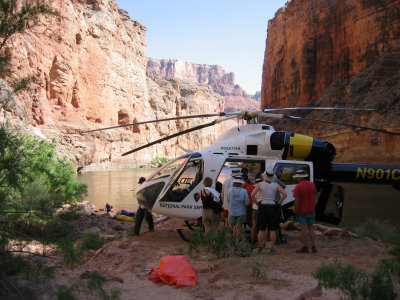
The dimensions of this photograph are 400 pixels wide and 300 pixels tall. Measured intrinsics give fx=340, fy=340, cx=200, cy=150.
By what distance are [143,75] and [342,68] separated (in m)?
53.5

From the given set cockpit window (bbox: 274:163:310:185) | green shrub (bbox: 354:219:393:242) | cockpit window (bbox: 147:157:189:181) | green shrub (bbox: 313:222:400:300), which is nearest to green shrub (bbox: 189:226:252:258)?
green shrub (bbox: 313:222:400:300)

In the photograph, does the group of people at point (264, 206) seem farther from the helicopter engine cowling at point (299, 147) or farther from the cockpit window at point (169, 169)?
the helicopter engine cowling at point (299, 147)

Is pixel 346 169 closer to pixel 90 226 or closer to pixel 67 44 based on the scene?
pixel 90 226

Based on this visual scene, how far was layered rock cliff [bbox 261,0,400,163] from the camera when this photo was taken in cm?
2900

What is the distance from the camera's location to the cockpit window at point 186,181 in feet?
25.5

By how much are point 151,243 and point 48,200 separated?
668 centimetres

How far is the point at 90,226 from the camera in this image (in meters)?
14.1

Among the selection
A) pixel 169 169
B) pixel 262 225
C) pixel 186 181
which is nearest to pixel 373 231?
pixel 262 225

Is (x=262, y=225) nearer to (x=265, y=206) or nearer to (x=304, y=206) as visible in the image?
(x=265, y=206)

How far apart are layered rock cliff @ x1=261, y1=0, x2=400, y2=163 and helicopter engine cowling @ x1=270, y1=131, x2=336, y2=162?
1770 cm

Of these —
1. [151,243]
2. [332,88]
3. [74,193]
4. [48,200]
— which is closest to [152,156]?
[332,88]

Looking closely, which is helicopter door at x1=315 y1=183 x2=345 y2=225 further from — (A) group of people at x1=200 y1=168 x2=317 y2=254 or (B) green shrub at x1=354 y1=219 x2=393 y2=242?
(A) group of people at x1=200 y1=168 x2=317 y2=254

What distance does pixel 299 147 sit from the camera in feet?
27.7

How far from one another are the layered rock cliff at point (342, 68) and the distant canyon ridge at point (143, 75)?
0.40ft
